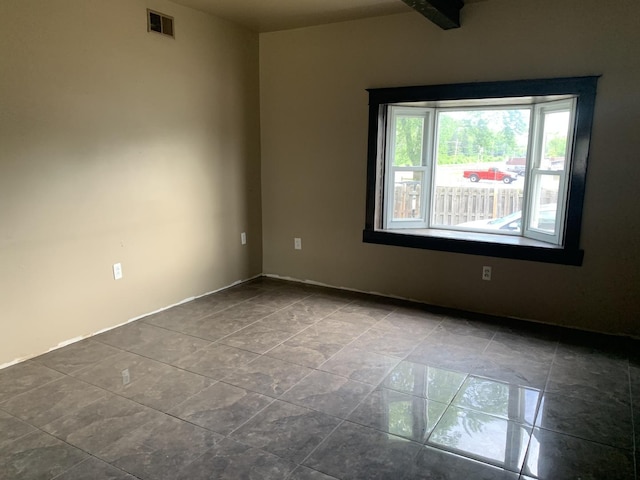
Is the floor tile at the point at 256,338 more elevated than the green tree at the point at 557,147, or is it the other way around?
the green tree at the point at 557,147

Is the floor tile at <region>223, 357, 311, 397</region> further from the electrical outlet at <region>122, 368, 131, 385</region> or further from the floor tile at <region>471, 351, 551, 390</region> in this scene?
the floor tile at <region>471, 351, 551, 390</region>

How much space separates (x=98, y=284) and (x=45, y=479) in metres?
1.68

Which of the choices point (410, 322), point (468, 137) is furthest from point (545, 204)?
point (410, 322)

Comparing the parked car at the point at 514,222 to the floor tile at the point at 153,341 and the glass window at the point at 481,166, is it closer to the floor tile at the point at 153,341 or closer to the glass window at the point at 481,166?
the glass window at the point at 481,166

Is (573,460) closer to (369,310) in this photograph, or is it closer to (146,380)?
(369,310)

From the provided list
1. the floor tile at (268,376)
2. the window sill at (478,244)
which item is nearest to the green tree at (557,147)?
the window sill at (478,244)

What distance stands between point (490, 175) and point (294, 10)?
86.0 inches

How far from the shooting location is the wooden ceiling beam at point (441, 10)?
303 centimetres

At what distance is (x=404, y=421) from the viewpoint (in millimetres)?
2281

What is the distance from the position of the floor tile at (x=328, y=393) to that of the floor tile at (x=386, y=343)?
0.47m

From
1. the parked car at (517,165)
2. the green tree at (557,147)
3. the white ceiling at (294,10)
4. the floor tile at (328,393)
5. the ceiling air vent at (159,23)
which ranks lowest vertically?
the floor tile at (328,393)

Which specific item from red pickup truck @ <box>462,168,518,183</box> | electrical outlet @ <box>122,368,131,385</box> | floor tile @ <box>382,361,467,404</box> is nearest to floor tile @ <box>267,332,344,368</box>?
floor tile @ <box>382,361,467,404</box>

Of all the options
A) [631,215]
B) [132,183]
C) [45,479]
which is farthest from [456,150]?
[45,479]

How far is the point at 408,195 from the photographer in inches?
171
